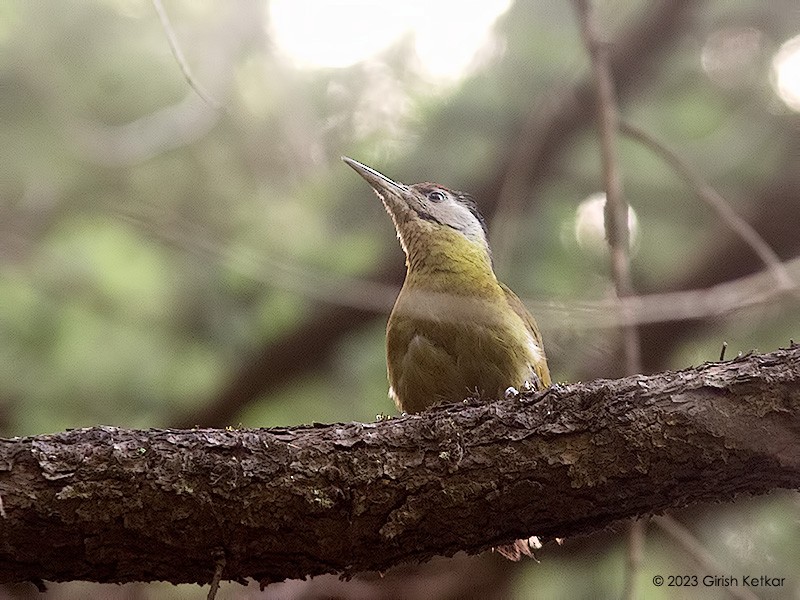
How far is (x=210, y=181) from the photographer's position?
475 centimetres

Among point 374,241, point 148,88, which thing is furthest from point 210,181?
point 374,241

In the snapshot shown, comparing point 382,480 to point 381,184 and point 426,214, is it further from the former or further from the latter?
point 381,184

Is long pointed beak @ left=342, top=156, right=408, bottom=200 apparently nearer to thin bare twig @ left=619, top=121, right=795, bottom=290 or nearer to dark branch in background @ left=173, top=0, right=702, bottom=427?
dark branch in background @ left=173, top=0, right=702, bottom=427

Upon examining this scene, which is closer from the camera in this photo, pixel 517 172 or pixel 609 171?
pixel 609 171

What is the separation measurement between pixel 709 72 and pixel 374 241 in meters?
1.98

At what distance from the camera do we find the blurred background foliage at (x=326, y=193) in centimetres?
408

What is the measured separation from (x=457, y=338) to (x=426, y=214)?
0.86 m

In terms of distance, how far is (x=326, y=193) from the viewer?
15.5 feet

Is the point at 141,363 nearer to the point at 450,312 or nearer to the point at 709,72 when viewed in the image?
the point at 450,312

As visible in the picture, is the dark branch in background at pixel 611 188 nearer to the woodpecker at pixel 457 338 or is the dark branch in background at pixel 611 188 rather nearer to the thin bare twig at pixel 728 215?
the thin bare twig at pixel 728 215

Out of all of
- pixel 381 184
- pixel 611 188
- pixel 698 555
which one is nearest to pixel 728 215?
pixel 611 188

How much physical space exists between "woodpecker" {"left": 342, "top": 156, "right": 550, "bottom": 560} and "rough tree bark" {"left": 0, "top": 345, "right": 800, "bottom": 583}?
50 centimetres

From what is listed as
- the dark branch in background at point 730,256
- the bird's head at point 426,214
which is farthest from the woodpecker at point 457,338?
the dark branch in background at point 730,256

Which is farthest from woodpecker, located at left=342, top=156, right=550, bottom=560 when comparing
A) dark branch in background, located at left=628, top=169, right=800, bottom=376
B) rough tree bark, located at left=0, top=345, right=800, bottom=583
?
dark branch in background, located at left=628, top=169, right=800, bottom=376
